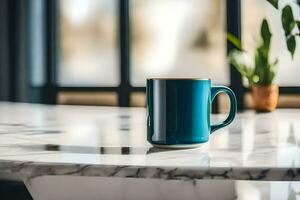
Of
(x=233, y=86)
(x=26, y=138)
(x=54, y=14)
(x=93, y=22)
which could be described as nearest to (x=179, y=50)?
(x=233, y=86)

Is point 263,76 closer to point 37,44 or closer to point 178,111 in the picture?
point 178,111

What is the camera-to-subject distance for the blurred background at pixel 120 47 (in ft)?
7.07

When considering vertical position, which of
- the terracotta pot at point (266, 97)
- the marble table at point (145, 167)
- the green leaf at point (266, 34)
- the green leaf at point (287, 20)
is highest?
the green leaf at point (266, 34)

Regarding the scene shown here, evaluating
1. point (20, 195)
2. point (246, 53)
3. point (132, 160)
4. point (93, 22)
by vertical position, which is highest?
point (93, 22)

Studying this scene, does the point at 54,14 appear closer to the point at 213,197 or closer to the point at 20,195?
the point at 20,195

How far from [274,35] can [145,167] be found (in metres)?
1.59

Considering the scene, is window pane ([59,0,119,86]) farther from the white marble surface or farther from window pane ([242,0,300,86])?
the white marble surface

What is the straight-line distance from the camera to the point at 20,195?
0.91 m

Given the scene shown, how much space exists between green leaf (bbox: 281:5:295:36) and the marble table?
203 mm

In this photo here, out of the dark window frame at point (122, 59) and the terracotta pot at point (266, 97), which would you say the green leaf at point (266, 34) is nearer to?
the terracotta pot at point (266, 97)

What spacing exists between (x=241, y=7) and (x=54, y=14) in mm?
1118

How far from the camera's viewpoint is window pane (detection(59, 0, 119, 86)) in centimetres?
251

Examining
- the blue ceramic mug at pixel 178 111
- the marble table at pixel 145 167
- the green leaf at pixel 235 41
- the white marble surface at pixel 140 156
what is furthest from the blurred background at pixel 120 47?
the blue ceramic mug at pixel 178 111

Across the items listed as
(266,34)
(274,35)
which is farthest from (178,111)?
(274,35)
